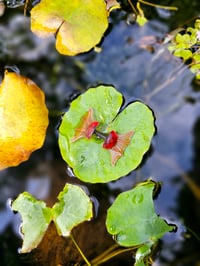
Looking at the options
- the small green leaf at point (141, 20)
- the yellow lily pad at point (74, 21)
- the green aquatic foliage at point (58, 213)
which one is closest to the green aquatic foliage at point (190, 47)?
the small green leaf at point (141, 20)

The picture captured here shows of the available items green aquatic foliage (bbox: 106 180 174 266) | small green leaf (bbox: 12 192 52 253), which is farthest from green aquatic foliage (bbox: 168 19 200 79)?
small green leaf (bbox: 12 192 52 253)

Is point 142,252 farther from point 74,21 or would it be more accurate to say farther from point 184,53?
point 74,21

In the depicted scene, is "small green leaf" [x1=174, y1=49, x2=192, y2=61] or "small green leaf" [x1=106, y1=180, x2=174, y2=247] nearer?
"small green leaf" [x1=106, y1=180, x2=174, y2=247]

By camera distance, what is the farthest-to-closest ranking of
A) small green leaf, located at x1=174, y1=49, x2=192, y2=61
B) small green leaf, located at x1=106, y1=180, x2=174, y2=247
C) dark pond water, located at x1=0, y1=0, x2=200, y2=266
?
dark pond water, located at x1=0, y1=0, x2=200, y2=266 < small green leaf, located at x1=174, y1=49, x2=192, y2=61 < small green leaf, located at x1=106, y1=180, x2=174, y2=247

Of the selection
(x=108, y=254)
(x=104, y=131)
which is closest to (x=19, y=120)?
(x=104, y=131)

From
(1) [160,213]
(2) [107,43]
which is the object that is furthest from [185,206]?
(2) [107,43]

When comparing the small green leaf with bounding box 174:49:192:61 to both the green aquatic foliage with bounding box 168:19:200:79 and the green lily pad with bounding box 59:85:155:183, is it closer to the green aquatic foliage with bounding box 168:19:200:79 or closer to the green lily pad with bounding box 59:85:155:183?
the green aquatic foliage with bounding box 168:19:200:79

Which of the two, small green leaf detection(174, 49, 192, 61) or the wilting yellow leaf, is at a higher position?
small green leaf detection(174, 49, 192, 61)
